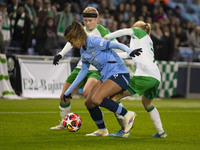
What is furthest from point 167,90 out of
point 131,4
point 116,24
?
point 131,4

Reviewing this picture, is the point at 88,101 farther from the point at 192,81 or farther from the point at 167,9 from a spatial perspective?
the point at 167,9

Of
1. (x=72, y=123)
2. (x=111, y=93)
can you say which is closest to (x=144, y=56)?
(x=111, y=93)

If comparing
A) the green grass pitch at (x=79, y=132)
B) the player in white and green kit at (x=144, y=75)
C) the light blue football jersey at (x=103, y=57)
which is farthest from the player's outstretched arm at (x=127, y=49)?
the green grass pitch at (x=79, y=132)

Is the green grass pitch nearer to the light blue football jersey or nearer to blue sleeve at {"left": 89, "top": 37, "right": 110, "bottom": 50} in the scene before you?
the light blue football jersey

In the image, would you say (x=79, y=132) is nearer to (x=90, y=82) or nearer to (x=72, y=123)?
(x=72, y=123)

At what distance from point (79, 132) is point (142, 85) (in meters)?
1.37

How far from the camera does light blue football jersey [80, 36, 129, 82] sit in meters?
6.50

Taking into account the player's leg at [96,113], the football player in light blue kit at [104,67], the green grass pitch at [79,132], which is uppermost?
the football player in light blue kit at [104,67]

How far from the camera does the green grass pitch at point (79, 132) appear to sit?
6.05m

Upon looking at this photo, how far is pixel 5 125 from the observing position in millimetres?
7871

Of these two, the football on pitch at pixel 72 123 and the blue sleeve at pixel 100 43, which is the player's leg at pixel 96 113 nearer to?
the football on pitch at pixel 72 123

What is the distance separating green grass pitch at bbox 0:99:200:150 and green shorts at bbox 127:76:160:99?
0.73 metres

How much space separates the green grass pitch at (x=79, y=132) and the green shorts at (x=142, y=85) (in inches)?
28.9

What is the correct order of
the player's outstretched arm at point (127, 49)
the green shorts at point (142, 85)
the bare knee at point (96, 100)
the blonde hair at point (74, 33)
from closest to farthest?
1. the player's outstretched arm at point (127, 49)
2. the bare knee at point (96, 100)
3. the blonde hair at point (74, 33)
4. the green shorts at point (142, 85)
